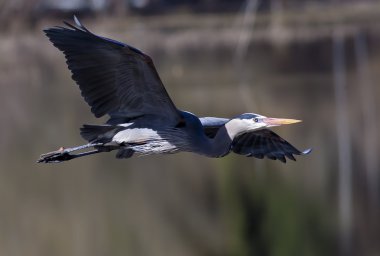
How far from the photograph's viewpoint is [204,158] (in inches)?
571

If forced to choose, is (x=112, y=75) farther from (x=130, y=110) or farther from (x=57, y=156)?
(x=57, y=156)

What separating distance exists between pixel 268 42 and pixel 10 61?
5.68 metres

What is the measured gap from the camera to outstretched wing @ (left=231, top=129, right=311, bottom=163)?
Result: 727 centimetres

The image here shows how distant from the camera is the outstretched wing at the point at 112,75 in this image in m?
6.21

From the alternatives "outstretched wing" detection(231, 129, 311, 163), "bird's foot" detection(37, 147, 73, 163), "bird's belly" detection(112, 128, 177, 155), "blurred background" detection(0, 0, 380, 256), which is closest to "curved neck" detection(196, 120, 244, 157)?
"bird's belly" detection(112, 128, 177, 155)

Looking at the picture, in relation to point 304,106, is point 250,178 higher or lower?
lower

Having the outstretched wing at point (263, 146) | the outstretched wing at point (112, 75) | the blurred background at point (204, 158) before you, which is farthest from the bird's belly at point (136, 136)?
the blurred background at point (204, 158)

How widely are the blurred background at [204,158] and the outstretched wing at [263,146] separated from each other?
3.38 m

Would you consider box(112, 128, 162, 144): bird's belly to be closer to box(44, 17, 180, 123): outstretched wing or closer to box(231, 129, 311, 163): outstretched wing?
box(44, 17, 180, 123): outstretched wing

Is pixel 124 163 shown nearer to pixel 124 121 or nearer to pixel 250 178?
pixel 250 178

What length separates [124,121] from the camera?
6695 mm

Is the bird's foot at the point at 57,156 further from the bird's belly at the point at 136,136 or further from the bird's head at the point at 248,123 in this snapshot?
the bird's head at the point at 248,123

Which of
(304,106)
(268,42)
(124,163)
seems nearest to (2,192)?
(124,163)

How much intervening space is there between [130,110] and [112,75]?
12.2 inches
